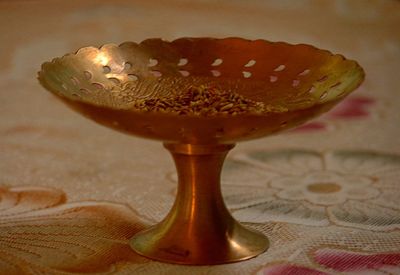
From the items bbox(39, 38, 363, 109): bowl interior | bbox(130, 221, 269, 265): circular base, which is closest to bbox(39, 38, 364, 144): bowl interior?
bbox(39, 38, 363, 109): bowl interior

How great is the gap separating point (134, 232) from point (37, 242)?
98 mm

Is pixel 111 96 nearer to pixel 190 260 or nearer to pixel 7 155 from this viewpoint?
pixel 190 260

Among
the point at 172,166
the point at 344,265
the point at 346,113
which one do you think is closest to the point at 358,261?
the point at 344,265

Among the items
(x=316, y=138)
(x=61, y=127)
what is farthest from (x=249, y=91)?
(x=61, y=127)

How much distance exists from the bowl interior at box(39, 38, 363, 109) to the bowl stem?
0.33 feet

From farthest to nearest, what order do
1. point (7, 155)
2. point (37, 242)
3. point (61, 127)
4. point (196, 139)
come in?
point (61, 127) < point (7, 155) < point (37, 242) < point (196, 139)

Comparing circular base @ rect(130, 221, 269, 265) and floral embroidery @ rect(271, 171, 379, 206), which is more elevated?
floral embroidery @ rect(271, 171, 379, 206)

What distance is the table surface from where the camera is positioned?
0.83 meters

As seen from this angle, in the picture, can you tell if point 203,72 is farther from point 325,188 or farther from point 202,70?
point 325,188

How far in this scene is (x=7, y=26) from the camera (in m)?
1.63

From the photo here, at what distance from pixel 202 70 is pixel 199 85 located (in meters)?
0.02

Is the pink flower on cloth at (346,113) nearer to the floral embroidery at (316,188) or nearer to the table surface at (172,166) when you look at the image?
the table surface at (172,166)

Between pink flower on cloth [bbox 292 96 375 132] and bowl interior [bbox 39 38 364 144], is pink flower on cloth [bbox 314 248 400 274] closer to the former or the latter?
bowl interior [bbox 39 38 364 144]

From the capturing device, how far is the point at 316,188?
1.04 m
